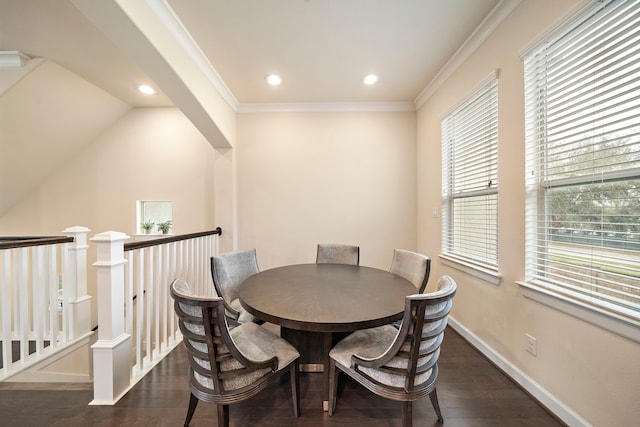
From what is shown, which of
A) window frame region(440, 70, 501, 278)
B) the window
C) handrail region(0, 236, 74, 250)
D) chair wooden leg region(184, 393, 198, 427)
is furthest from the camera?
the window

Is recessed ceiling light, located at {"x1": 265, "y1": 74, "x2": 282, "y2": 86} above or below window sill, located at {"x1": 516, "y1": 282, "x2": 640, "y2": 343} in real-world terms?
above

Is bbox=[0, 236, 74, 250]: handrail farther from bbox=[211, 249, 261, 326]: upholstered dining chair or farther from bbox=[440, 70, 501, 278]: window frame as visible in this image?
bbox=[440, 70, 501, 278]: window frame

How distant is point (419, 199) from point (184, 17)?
3145 millimetres

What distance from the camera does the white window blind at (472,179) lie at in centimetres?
205

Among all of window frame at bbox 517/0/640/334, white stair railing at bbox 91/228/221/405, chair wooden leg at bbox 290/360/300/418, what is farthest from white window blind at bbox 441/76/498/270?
white stair railing at bbox 91/228/221/405

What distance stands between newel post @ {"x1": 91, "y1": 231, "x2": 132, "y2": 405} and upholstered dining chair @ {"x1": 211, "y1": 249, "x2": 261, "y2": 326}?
604mm

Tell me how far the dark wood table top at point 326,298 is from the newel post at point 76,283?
203 centimetres

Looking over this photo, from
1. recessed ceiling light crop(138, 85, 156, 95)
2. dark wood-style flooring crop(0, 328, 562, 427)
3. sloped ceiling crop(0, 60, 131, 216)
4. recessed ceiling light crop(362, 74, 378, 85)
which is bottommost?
dark wood-style flooring crop(0, 328, 562, 427)

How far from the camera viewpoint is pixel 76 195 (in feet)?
11.6

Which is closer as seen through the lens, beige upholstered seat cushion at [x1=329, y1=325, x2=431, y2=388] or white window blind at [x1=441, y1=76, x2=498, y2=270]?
beige upholstered seat cushion at [x1=329, y1=325, x2=431, y2=388]

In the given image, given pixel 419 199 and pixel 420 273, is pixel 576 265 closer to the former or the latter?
pixel 420 273

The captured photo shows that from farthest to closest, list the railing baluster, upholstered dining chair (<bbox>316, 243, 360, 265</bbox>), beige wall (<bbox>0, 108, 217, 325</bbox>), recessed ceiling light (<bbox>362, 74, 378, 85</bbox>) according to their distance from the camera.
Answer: beige wall (<bbox>0, 108, 217, 325</bbox>), recessed ceiling light (<bbox>362, 74, 378, 85</bbox>), upholstered dining chair (<bbox>316, 243, 360, 265</bbox>), the railing baluster

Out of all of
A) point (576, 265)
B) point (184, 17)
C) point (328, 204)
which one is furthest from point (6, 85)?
point (576, 265)

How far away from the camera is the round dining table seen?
4.05 feet
